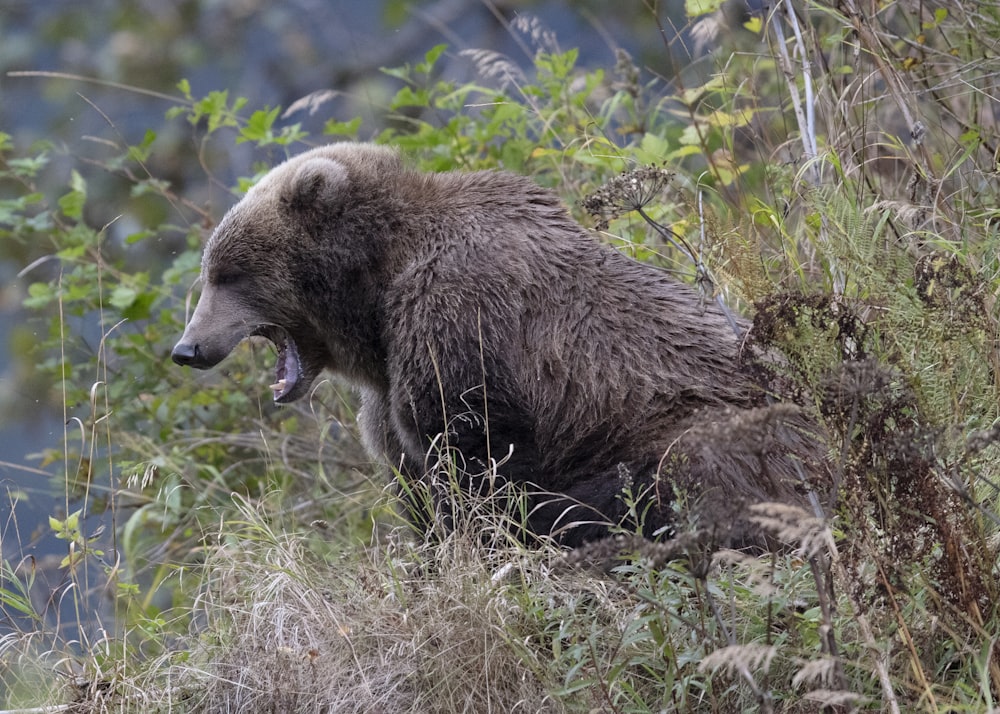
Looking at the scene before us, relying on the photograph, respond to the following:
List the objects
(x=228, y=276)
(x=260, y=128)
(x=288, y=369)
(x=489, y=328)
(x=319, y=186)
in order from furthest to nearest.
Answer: (x=260, y=128) < (x=288, y=369) < (x=228, y=276) < (x=319, y=186) < (x=489, y=328)

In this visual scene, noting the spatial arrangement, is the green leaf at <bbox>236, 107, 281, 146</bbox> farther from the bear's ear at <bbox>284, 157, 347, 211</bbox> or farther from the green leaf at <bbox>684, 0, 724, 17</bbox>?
the green leaf at <bbox>684, 0, 724, 17</bbox>

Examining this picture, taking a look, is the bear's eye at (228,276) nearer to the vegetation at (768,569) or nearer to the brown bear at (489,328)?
the brown bear at (489,328)

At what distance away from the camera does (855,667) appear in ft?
9.18

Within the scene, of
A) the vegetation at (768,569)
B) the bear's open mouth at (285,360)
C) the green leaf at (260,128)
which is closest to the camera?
the vegetation at (768,569)

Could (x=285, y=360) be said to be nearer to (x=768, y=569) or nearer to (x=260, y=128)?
(x=260, y=128)

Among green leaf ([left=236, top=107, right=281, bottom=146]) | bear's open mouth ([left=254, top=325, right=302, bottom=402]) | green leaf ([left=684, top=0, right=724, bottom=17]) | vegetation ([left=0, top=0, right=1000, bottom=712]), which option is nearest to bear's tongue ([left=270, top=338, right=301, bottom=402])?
bear's open mouth ([left=254, top=325, right=302, bottom=402])

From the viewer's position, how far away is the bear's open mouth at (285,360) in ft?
15.5

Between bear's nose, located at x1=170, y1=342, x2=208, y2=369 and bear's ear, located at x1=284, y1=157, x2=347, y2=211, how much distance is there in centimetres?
67

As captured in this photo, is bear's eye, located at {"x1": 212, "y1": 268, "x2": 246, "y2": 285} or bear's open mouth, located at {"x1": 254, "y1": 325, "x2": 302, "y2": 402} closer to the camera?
bear's eye, located at {"x1": 212, "y1": 268, "x2": 246, "y2": 285}

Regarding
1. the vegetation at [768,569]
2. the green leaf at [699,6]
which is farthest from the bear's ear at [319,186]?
the green leaf at [699,6]

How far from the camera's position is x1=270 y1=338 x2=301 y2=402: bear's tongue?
474 cm

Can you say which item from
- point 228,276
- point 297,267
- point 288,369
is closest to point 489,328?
point 297,267

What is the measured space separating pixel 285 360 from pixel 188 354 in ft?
1.40

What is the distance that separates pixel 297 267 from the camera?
454 cm
